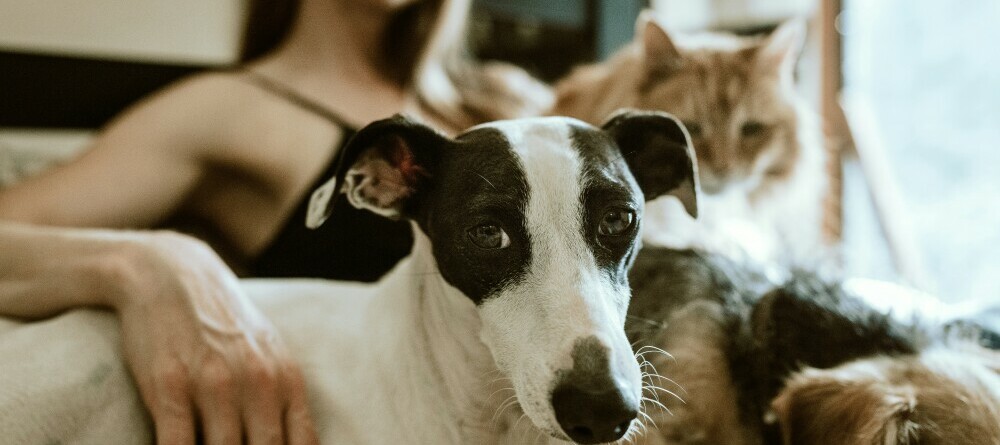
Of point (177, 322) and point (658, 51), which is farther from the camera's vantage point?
point (658, 51)

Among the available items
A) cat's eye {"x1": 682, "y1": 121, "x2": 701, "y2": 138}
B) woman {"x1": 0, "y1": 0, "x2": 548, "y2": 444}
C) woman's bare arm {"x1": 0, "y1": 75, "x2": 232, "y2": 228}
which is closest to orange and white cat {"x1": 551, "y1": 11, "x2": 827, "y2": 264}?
cat's eye {"x1": 682, "y1": 121, "x2": 701, "y2": 138}

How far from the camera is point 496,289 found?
23.1 inches

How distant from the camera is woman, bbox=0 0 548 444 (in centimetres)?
71

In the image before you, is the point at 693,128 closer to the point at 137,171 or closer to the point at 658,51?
the point at 658,51

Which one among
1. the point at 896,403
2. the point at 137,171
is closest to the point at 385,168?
the point at 896,403

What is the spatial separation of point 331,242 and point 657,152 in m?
0.57

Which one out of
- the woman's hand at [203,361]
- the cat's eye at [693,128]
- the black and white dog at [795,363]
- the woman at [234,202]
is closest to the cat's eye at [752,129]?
the cat's eye at [693,128]

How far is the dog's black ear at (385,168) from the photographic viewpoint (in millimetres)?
625

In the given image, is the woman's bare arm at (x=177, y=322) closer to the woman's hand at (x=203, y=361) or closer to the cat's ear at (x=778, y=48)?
the woman's hand at (x=203, y=361)

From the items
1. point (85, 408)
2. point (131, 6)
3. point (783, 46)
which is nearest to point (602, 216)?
point (85, 408)

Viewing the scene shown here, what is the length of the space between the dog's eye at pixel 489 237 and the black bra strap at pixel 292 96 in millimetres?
533

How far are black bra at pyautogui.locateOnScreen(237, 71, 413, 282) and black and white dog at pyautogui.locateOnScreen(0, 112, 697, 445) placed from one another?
0.12m

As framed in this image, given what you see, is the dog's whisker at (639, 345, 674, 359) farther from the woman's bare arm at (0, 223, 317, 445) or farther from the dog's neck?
the woman's bare arm at (0, 223, 317, 445)

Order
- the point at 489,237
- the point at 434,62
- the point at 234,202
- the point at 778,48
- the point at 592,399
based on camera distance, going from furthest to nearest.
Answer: the point at 434,62 → the point at 234,202 → the point at 778,48 → the point at 489,237 → the point at 592,399
